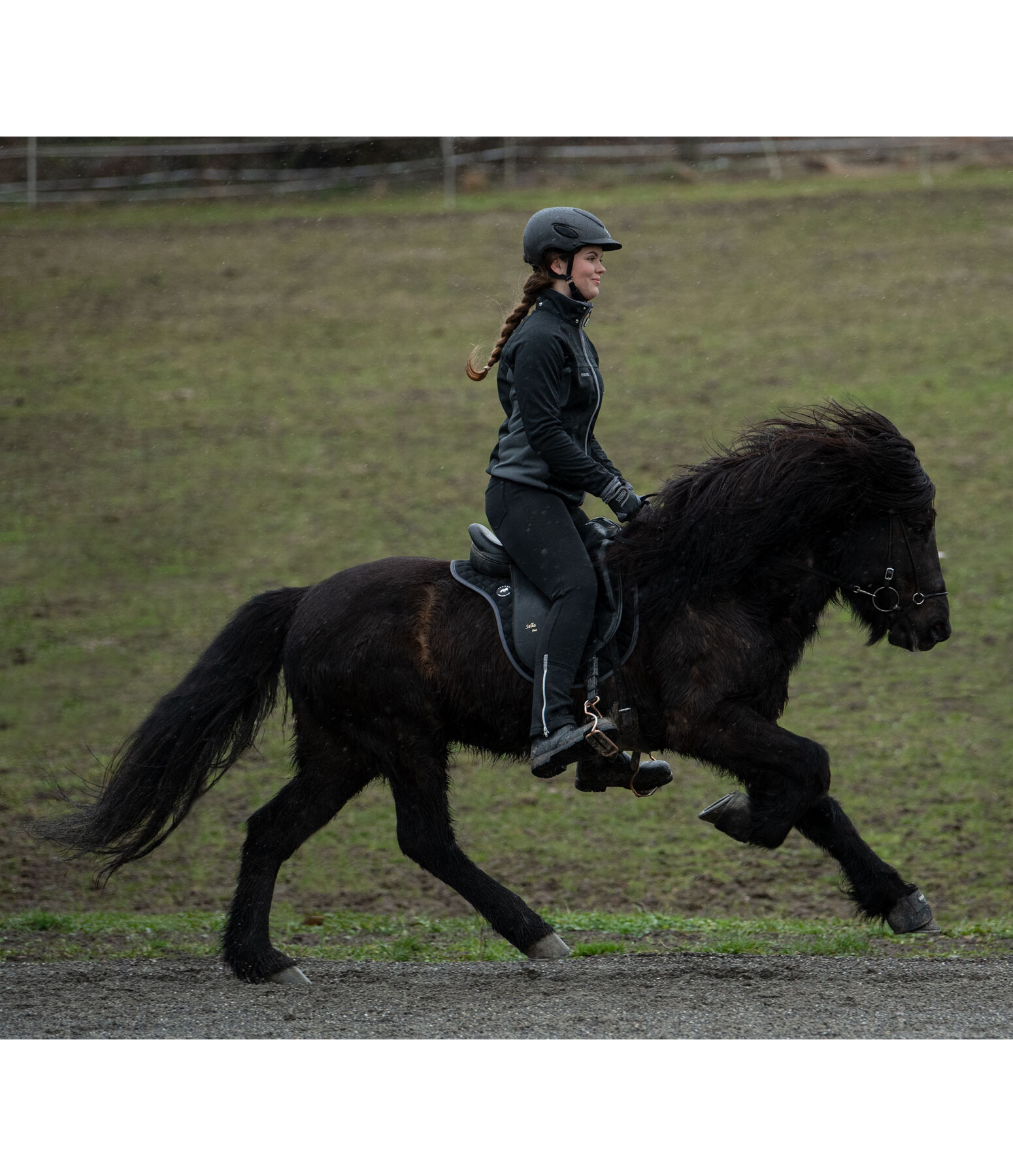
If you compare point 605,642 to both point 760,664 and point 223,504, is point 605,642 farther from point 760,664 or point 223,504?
point 223,504

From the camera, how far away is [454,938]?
684 centimetres

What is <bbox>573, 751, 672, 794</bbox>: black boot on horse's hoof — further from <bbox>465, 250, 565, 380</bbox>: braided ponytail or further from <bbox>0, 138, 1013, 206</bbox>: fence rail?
<bbox>0, 138, 1013, 206</bbox>: fence rail

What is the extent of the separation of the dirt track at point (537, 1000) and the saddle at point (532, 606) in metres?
1.25

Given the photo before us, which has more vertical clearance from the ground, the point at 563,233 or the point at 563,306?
the point at 563,233

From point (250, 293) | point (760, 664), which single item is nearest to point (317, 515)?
point (250, 293)

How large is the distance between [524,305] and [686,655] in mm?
1465

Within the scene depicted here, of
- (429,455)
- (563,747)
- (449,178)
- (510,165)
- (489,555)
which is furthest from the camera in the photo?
(449,178)

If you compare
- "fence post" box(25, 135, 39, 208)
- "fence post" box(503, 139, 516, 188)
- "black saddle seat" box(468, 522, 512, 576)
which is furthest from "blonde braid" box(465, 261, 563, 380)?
"fence post" box(503, 139, 516, 188)

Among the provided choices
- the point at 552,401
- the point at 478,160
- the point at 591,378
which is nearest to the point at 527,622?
the point at 552,401

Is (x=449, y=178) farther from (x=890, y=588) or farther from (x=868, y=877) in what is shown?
(x=868, y=877)

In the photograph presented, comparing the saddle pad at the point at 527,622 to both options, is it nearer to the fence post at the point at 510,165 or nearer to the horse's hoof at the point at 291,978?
the horse's hoof at the point at 291,978

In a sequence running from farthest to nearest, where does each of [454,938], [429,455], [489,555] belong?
[429,455] < [454,938] < [489,555]

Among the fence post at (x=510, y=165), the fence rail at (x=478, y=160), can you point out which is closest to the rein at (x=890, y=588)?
the fence rail at (x=478, y=160)

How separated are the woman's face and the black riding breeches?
0.77m
